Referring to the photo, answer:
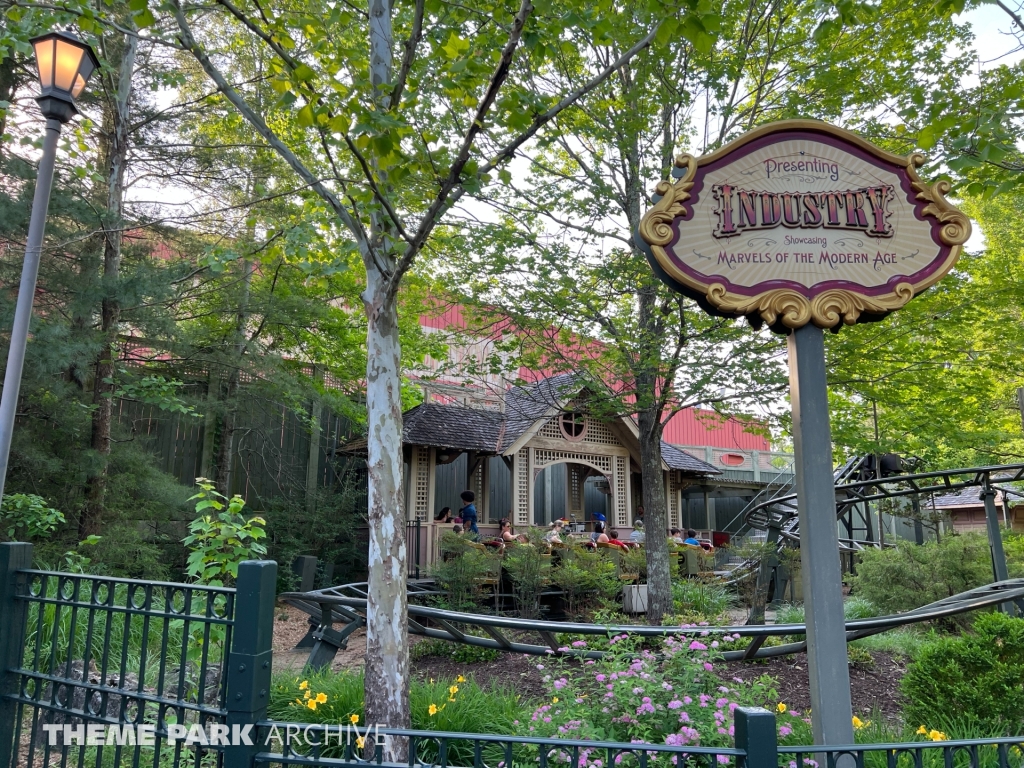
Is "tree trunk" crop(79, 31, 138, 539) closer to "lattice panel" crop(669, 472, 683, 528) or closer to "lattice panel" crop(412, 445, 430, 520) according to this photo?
"lattice panel" crop(412, 445, 430, 520)

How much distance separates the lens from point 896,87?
25.8 ft

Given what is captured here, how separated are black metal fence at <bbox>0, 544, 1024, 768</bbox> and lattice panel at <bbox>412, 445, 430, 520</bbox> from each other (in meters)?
8.79

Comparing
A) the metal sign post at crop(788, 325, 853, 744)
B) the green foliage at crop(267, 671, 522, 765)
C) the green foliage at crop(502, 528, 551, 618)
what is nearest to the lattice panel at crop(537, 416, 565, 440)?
the green foliage at crop(502, 528, 551, 618)

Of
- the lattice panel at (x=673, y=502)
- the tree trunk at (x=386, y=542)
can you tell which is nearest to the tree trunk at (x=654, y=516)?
the tree trunk at (x=386, y=542)

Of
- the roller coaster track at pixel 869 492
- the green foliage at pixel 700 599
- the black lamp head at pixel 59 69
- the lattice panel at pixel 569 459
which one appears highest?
the black lamp head at pixel 59 69

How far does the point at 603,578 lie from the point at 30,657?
6.72 meters

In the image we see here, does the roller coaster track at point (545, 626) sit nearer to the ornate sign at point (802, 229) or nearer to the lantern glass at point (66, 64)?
the ornate sign at point (802, 229)

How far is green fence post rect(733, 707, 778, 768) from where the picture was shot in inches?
82.8

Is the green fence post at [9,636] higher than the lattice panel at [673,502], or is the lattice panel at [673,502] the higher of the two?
the lattice panel at [673,502]

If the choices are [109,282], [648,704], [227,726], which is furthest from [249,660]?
[109,282]

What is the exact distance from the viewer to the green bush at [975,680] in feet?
16.9

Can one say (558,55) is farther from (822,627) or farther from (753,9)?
(822,627)

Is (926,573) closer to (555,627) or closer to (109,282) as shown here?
(555,627)

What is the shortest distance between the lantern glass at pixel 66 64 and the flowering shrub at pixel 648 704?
5491mm
